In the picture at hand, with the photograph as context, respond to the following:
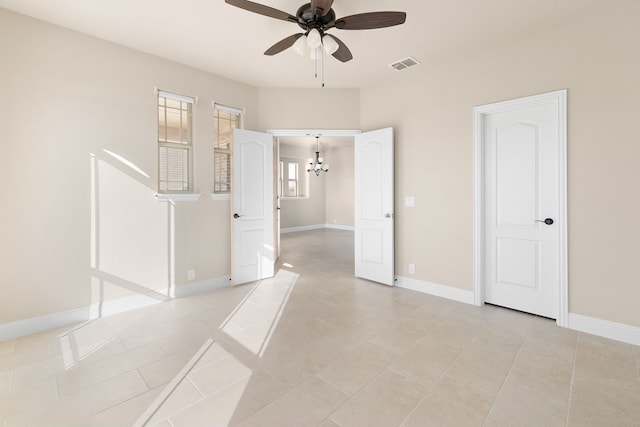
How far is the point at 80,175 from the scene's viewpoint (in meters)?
3.05

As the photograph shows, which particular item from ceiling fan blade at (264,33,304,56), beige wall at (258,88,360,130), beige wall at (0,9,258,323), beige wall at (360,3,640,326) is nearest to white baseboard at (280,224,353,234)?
beige wall at (258,88,360,130)

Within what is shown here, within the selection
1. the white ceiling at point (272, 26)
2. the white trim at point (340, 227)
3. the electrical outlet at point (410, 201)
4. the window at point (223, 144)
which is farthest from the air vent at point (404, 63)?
the white trim at point (340, 227)

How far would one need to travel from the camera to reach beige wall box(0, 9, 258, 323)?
8.94ft

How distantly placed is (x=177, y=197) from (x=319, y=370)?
277 centimetres

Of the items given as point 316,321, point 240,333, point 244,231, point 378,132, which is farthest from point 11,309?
point 378,132

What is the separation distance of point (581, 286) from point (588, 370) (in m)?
0.96

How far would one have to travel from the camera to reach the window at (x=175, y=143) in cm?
371

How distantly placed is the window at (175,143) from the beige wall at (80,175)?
0.42ft

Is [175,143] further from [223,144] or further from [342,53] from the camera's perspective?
[342,53]

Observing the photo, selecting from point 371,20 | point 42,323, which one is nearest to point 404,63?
point 371,20

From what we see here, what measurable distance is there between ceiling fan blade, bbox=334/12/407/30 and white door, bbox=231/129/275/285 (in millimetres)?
2319

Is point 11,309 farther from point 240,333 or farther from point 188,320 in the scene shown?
point 240,333

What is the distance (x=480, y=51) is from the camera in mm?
3379

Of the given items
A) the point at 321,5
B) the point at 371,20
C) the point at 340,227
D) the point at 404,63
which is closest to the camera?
the point at 321,5
